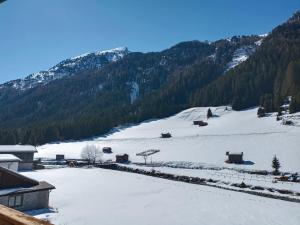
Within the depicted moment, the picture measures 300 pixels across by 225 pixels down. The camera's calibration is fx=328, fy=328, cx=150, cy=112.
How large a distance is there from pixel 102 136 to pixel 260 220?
111m

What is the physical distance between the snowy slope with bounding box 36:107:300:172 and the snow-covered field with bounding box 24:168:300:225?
30024mm

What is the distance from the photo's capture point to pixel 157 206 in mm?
32750

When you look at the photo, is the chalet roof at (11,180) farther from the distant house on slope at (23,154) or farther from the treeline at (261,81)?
the treeline at (261,81)

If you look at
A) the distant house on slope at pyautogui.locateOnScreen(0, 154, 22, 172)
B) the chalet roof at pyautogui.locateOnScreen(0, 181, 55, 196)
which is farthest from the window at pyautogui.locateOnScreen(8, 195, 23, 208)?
the distant house on slope at pyautogui.locateOnScreen(0, 154, 22, 172)

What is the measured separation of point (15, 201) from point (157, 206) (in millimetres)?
13521

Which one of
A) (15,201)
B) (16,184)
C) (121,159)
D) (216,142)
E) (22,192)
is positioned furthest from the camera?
(216,142)

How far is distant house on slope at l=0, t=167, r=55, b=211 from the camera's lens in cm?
3038

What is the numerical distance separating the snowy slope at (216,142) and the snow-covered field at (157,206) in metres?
30.0

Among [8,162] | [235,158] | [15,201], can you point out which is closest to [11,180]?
[15,201]

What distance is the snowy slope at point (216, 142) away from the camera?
7550 cm

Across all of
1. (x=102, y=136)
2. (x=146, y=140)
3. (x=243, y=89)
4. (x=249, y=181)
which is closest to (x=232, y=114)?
(x=243, y=89)

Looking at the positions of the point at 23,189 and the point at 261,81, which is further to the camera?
the point at 261,81

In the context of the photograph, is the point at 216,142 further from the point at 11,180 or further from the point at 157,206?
the point at 11,180

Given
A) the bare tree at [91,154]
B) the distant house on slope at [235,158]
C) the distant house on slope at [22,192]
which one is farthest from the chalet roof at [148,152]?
the distant house on slope at [22,192]
